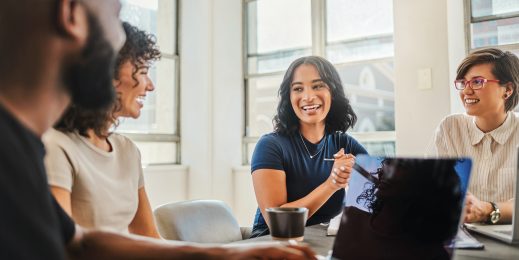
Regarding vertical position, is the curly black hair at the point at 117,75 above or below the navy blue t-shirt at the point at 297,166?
above

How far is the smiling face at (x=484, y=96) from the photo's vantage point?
197 cm

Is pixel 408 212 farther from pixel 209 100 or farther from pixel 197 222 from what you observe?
pixel 209 100

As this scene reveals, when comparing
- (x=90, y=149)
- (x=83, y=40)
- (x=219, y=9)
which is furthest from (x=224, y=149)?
(x=83, y=40)

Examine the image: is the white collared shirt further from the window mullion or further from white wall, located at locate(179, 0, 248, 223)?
white wall, located at locate(179, 0, 248, 223)

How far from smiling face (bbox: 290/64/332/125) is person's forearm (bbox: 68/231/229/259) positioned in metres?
1.16

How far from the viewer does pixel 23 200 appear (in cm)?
53

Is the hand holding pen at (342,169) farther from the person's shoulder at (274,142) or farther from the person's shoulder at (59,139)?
the person's shoulder at (59,139)

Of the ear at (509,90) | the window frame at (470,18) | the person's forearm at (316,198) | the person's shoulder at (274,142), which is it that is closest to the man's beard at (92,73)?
the person's forearm at (316,198)

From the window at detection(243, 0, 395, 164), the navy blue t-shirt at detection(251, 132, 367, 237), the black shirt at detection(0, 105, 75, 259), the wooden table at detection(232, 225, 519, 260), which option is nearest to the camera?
the black shirt at detection(0, 105, 75, 259)

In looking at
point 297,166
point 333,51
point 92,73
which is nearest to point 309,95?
point 297,166

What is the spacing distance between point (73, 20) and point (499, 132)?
1794mm

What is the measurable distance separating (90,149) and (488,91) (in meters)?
1.70

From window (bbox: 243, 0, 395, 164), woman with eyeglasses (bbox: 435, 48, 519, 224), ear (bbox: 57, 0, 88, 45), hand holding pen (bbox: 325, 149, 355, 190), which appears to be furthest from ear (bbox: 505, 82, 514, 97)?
ear (bbox: 57, 0, 88, 45)

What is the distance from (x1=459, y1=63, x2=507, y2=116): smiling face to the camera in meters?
1.97
